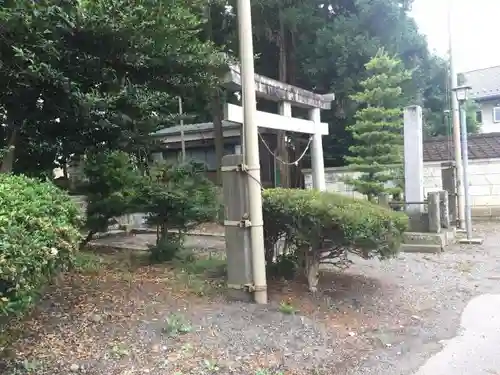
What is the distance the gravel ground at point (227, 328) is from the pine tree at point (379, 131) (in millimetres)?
6542

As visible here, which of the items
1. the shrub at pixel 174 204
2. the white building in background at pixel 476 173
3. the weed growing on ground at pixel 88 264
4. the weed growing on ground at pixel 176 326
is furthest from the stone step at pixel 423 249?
the weed growing on ground at pixel 176 326

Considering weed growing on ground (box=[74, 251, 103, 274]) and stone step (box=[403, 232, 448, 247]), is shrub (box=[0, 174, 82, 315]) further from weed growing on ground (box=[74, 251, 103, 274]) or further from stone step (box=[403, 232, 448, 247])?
stone step (box=[403, 232, 448, 247])

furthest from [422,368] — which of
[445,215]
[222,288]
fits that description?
[445,215]

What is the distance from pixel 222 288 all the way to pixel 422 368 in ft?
7.09

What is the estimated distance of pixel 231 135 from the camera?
1772 centimetres

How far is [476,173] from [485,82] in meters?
21.5

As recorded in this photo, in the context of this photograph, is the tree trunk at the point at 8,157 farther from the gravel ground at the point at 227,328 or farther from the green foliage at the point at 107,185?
the gravel ground at the point at 227,328

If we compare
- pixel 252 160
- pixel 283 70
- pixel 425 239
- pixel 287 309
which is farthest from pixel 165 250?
pixel 283 70

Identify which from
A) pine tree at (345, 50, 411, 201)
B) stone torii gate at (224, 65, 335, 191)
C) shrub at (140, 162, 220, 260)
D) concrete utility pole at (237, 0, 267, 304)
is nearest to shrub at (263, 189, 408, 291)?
concrete utility pole at (237, 0, 267, 304)

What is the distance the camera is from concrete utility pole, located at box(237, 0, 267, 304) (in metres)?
4.93

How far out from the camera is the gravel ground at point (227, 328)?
3580 millimetres

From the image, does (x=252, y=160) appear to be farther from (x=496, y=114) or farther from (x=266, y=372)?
(x=496, y=114)

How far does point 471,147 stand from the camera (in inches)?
614

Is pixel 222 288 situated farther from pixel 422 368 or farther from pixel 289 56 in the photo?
pixel 289 56
